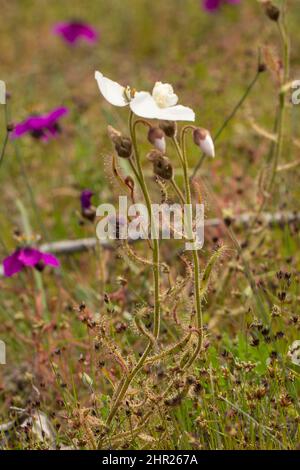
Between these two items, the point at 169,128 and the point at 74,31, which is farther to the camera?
the point at 74,31

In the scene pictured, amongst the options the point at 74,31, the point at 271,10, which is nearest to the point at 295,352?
the point at 271,10

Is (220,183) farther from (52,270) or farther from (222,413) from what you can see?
(222,413)

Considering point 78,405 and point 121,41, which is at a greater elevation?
point 121,41

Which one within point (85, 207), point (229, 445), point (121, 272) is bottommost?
point (229, 445)

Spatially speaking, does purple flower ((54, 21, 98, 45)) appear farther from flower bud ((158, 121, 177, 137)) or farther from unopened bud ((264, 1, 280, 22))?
flower bud ((158, 121, 177, 137))

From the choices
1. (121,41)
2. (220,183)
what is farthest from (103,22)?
(220,183)

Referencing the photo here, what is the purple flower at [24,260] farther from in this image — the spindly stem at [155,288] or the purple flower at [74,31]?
the purple flower at [74,31]

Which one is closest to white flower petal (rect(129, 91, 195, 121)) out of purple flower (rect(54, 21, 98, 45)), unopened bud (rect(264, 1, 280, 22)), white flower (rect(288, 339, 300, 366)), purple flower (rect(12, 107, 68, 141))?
white flower (rect(288, 339, 300, 366))

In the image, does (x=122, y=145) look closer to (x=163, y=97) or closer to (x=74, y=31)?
(x=163, y=97)
